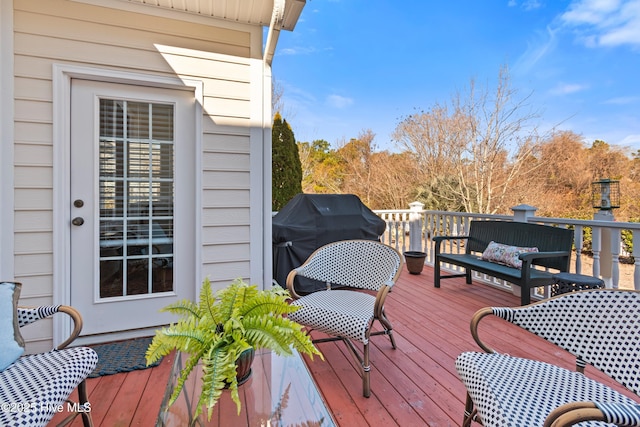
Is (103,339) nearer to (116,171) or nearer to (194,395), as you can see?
(116,171)

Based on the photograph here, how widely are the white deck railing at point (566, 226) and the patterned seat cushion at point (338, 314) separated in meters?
2.37

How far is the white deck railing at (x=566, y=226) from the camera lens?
9.23 ft

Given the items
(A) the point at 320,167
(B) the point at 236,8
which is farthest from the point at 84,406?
(A) the point at 320,167

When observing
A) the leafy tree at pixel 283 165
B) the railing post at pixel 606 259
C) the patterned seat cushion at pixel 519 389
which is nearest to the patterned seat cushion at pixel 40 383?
the patterned seat cushion at pixel 519 389

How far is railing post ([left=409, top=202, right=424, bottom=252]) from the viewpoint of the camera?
5.33 m

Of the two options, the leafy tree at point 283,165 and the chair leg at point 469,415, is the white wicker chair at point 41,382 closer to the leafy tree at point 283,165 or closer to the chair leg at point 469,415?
the chair leg at point 469,415

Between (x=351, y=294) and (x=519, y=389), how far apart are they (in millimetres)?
1313

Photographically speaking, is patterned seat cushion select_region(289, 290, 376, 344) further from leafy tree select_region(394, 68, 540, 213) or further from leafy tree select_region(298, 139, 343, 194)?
leafy tree select_region(298, 139, 343, 194)

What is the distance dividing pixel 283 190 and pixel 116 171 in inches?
160

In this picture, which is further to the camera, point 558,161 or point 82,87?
point 558,161

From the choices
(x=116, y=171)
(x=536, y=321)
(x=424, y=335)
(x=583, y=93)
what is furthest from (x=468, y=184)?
(x=116, y=171)

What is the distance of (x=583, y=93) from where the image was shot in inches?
341

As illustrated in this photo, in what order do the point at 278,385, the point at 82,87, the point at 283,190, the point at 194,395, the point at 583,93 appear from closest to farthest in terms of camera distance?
1. the point at 194,395
2. the point at 278,385
3. the point at 82,87
4. the point at 283,190
5. the point at 583,93

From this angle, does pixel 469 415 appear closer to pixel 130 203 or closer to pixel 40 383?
pixel 40 383
